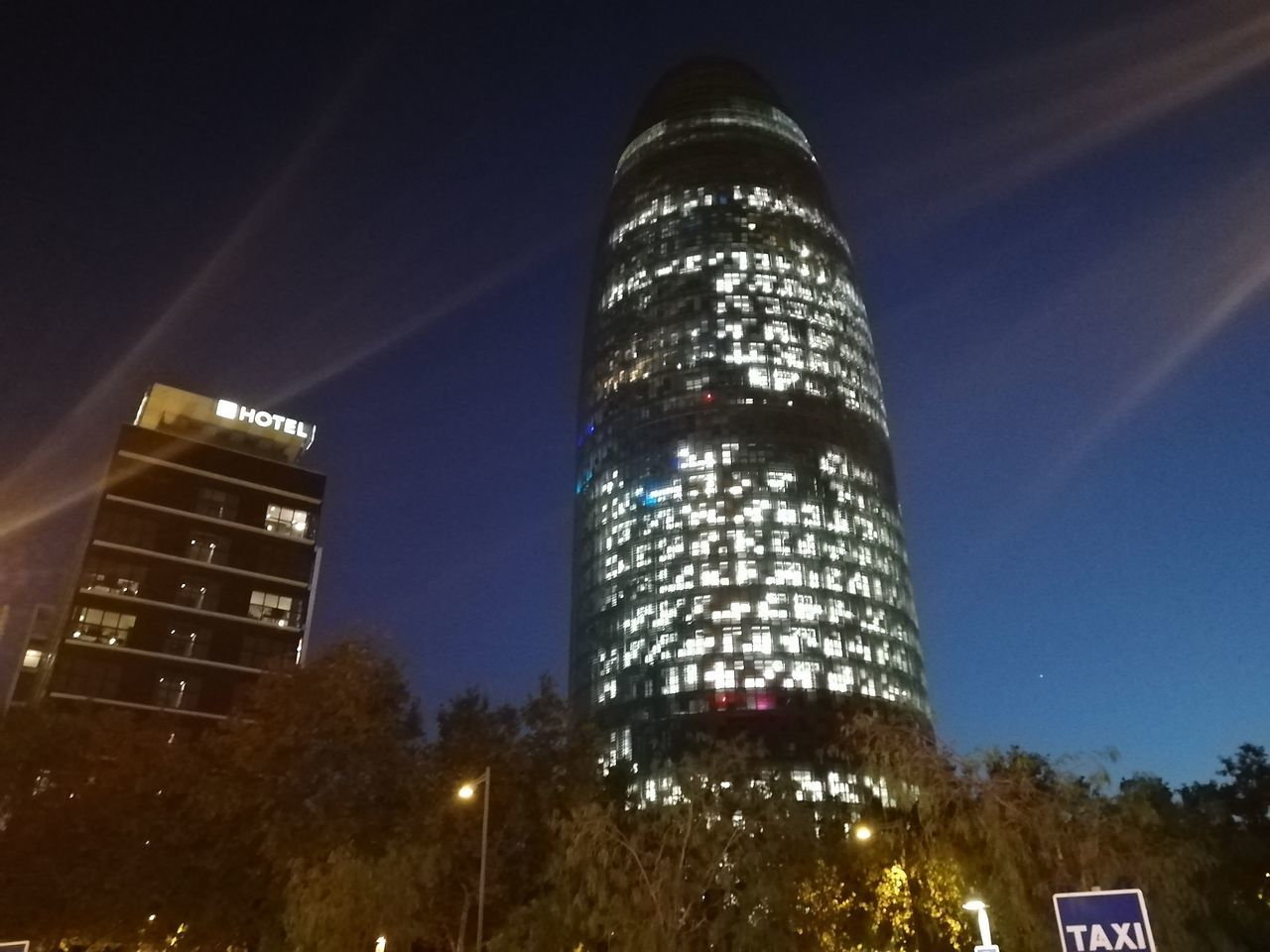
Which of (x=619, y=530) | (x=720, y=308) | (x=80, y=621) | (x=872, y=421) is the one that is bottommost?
(x=80, y=621)

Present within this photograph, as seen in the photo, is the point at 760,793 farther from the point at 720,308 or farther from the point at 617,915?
the point at 720,308

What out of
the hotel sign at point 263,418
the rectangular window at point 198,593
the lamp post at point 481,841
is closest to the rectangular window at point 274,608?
the rectangular window at point 198,593

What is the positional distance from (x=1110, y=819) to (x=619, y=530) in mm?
132223

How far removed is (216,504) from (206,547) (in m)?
4.41

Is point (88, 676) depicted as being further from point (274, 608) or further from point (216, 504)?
point (216, 504)

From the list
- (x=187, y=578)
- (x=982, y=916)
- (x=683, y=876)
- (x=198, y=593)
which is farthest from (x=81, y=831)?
(x=187, y=578)

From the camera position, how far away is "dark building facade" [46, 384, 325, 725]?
243 feet

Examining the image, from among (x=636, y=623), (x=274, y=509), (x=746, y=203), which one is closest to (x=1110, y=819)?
(x=274, y=509)

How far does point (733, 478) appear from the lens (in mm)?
153625

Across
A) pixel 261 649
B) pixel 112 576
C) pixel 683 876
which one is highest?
pixel 112 576

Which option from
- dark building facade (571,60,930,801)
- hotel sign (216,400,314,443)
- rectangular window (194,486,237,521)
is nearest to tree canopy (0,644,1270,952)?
rectangular window (194,486,237,521)

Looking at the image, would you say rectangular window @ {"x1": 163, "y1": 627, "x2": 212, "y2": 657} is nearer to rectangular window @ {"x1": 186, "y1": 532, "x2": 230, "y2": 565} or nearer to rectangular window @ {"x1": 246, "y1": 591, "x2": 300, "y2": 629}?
rectangular window @ {"x1": 246, "y1": 591, "x2": 300, "y2": 629}

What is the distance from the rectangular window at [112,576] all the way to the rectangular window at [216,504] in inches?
306

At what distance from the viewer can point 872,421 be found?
16925 centimetres
